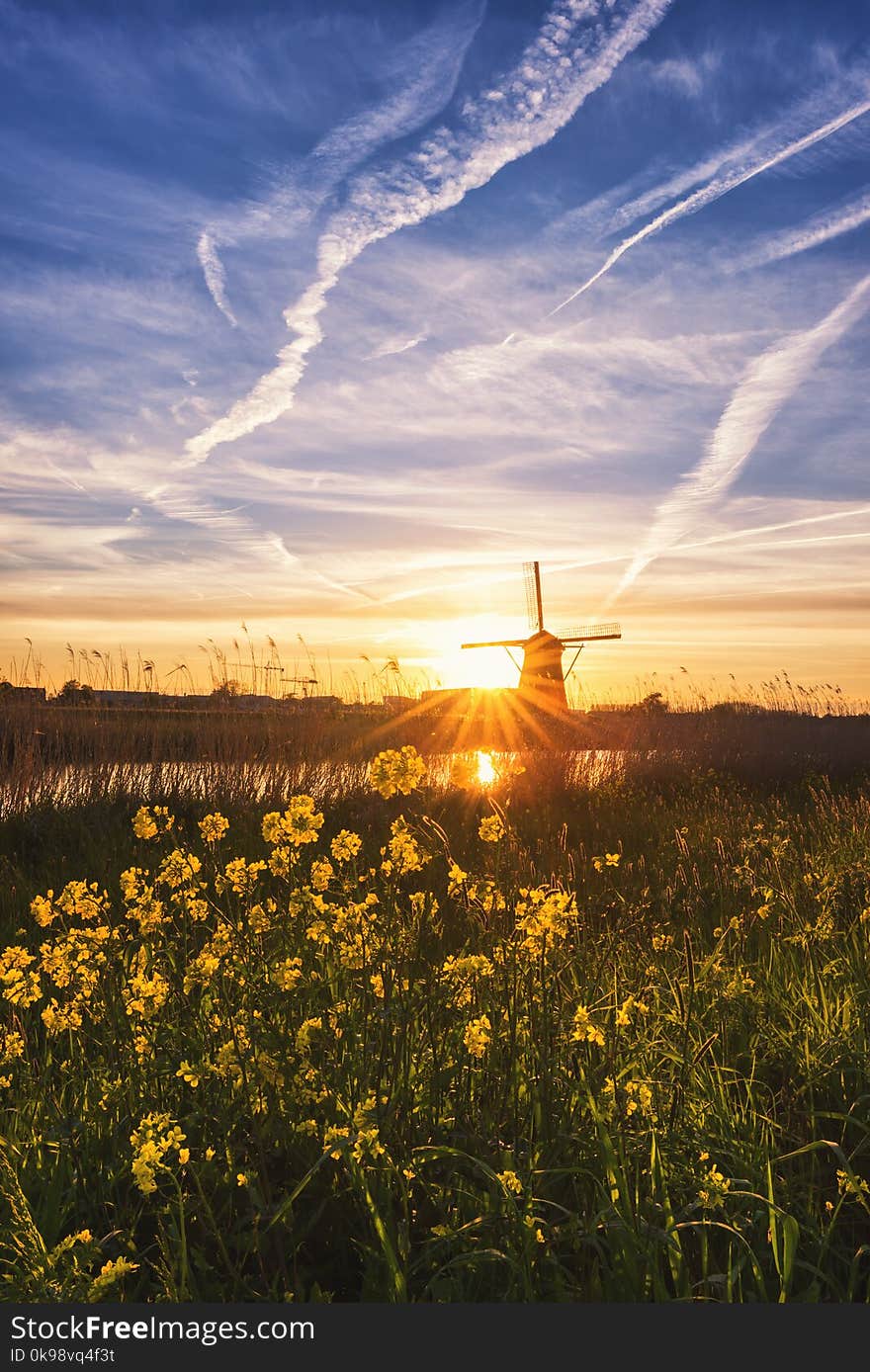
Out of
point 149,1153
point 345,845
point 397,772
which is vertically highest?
point 397,772

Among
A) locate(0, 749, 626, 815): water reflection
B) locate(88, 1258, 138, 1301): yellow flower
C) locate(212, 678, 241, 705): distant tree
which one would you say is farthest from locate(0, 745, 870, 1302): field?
locate(212, 678, 241, 705): distant tree

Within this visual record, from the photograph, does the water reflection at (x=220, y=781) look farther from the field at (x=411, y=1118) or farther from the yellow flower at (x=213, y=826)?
the field at (x=411, y=1118)

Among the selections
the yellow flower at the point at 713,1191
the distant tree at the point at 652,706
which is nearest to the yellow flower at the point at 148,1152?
the yellow flower at the point at 713,1191

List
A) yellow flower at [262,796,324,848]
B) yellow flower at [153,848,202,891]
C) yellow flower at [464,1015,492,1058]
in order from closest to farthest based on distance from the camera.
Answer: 1. yellow flower at [464,1015,492,1058]
2. yellow flower at [262,796,324,848]
3. yellow flower at [153,848,202,891]

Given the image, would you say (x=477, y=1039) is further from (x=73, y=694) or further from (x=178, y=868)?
(x=73, y=694)

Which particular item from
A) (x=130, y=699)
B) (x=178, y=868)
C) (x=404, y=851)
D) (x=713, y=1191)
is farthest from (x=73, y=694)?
(x=713, y=1191)

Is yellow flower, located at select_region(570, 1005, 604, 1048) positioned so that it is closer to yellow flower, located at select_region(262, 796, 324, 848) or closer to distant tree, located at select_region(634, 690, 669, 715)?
yellow flower, located at select_region(262, 796, 324, 848)

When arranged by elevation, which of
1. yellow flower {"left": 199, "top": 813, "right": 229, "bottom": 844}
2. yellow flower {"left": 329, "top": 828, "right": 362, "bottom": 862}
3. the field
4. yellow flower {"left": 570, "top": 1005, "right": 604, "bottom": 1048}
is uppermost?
yellow flower {"left": 199, "top": 813, "right": 229, "bottom": 844}

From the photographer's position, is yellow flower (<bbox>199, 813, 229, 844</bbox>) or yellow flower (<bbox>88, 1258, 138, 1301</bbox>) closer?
yellow flower (<bbox>88, 1258, 138, 1301</bbox>)

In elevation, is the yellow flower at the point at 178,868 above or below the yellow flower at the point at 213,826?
below

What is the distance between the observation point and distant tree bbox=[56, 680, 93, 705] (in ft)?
58.6

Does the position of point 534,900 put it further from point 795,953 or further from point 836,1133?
point 795,953

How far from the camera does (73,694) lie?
18312 mm

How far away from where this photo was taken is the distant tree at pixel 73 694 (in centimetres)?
1788
